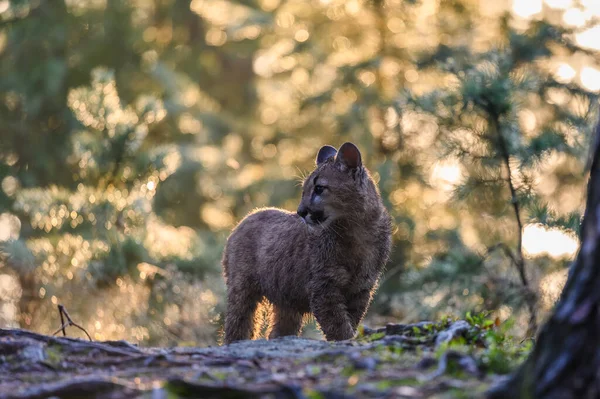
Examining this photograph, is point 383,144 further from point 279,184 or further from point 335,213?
point 335,213

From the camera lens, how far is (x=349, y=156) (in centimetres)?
812

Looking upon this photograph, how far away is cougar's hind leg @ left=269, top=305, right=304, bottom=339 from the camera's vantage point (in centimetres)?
872

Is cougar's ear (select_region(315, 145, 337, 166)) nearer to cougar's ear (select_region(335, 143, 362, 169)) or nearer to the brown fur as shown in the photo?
the brown fur

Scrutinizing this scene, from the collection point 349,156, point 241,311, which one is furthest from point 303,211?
point 241,311

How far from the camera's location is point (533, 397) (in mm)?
3840

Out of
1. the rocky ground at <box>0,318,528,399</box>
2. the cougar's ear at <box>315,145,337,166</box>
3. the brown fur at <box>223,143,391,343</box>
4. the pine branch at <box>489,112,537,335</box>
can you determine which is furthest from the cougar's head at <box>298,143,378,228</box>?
the pine branch at <box>489,112,537,335</box>


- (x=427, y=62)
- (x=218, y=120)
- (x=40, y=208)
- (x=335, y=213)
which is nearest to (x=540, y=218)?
(x=335, y=213)

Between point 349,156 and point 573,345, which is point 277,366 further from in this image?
point 349,156

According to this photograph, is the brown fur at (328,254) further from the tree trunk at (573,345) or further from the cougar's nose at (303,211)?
the tree trunk at (573,345)

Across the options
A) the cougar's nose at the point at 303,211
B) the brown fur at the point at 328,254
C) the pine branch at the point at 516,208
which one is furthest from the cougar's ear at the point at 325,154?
the pine branch at the point at 516,208

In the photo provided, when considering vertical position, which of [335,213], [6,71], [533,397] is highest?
[6,71]

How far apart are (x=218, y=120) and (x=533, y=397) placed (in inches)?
1204

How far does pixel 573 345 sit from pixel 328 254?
163 inches

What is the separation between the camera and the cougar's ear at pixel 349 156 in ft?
26.6
